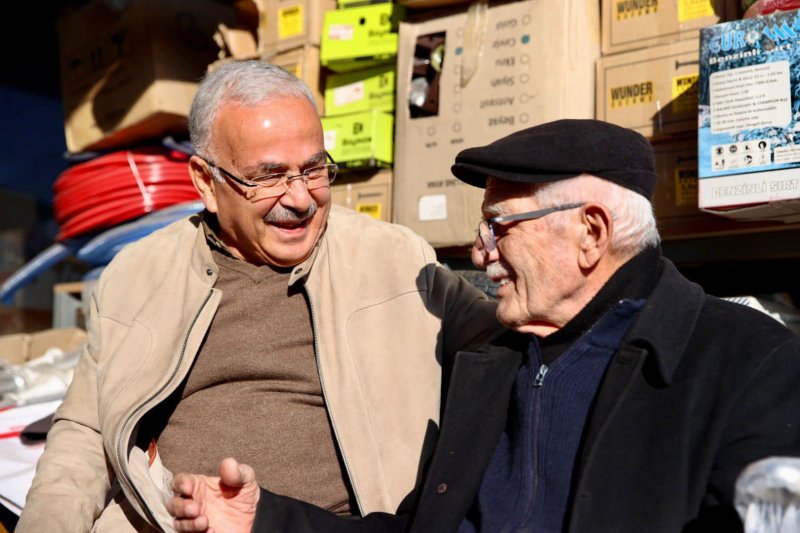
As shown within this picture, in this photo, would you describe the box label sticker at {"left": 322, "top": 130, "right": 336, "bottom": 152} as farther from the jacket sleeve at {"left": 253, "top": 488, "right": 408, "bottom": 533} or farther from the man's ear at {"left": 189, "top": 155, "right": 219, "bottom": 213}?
the jacket sleeve at {"left": 253, "top": 488, "right": 408, "bottom": 533}

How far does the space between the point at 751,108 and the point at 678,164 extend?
407 mm

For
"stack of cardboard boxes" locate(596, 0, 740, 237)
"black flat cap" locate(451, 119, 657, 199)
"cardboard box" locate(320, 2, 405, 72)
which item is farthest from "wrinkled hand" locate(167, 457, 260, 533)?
"cardboard box" locate(320, 2, 405, 72)

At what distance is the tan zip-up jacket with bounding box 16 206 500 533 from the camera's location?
209cm

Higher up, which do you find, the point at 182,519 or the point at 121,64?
the point at 121,64

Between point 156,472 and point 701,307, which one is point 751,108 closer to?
point 701,307

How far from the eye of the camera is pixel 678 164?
8.53 ft

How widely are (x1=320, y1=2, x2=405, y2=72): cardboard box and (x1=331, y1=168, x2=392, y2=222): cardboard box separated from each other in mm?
437

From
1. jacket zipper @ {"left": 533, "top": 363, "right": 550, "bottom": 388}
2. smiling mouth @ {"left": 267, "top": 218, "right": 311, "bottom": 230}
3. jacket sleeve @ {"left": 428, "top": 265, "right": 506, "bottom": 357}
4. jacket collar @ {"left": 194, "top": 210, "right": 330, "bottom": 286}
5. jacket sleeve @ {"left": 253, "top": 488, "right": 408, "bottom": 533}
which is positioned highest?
smiling mouth @ {"left": 267, "top": 218, "right": 311, "bottom": 230}

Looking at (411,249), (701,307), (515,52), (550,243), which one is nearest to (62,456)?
(411,249)

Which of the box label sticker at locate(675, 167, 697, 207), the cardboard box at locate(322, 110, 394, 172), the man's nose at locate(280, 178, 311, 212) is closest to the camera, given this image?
the man's nose at locate(280, 178, 311, 212)

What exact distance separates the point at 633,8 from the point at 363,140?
3.48 feet

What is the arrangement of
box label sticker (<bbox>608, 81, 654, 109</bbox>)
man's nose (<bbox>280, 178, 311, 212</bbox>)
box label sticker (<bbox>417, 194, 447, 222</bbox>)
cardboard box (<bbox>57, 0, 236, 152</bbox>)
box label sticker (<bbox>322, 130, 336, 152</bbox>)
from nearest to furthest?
man's nose (<bbox>280, 178, 311, 212</bbox>) < box label sticker (<bbox>608, 81, 654, 109</bbox>) < box label sticker (<bbox>417, 194, 447, 222</bbox>) < box label sticker (<bbox>322, 130, 336, 152</bbox>) < cardboard box (<bbox>57, 0, 236, 152</bbox>)

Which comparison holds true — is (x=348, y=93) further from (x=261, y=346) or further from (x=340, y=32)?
(x=261, y=346)

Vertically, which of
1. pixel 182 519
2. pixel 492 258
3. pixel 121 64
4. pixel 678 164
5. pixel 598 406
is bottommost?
pixel 182 519
